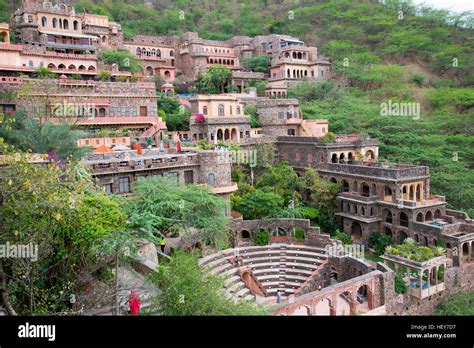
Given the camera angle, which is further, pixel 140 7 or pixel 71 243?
pixel 140 7

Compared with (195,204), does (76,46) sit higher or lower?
higher

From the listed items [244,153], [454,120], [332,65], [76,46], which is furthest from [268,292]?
[332,65]

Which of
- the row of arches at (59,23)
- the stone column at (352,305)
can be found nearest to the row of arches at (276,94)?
the row of arches at (59,23)

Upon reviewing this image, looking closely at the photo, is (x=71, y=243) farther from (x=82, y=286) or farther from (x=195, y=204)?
(x=195, y=204)

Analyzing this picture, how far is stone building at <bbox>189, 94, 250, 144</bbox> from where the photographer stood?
134 ft

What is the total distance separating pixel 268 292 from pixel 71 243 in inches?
573

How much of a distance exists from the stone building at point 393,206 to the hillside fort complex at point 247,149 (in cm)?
10

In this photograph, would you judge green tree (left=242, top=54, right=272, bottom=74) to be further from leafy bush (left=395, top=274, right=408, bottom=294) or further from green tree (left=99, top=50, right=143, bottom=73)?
leafy bush (left=395, top=274, right=408, bottom=294)

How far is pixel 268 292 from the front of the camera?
83.8 ft

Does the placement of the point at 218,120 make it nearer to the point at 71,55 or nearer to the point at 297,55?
the point at 71,55

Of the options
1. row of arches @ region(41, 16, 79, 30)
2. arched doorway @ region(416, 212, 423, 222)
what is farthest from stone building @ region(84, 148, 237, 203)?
row of arches @ region(41, 16, 79, 30)

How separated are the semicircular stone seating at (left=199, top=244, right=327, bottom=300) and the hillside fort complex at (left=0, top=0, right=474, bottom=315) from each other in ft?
0.25

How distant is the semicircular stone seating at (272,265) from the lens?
81.6ft

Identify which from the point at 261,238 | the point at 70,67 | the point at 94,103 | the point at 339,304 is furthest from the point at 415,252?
the point at 70,67
